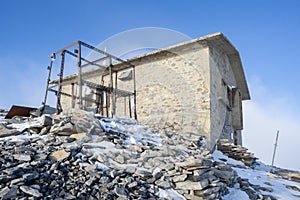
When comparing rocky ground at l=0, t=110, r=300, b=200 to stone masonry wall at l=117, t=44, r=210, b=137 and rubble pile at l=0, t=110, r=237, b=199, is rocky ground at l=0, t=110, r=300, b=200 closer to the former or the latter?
rubble pile at l=0, t=110, r=237, b=199

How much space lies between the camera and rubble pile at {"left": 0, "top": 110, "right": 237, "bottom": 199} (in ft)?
10.1

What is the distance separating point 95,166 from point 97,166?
60mm

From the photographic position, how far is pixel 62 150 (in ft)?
13.1

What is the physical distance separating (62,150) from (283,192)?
522 cm

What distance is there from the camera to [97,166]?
3.82 m

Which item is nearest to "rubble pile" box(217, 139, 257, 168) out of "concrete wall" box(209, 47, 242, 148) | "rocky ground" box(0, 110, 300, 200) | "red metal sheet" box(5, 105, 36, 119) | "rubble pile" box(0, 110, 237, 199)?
"concrete wall" box(209, 47, 242, 148)

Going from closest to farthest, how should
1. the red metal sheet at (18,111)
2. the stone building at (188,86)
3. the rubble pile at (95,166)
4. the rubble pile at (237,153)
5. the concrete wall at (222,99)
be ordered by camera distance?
the rubble pile at (95,166) < the red metal sheet at (18,111) < the rubble pile at (237,153) < the stone building at (188,86) < the concrete wall at (222,99)

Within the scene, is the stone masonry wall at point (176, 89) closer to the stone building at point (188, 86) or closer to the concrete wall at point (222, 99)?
the stone building at point (188, 86)

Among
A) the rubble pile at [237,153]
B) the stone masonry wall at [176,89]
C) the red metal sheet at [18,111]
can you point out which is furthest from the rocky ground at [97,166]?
the stone masonry wall at [176,89]

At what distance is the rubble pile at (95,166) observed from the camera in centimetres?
308

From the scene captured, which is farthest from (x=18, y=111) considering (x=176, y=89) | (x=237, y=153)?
(x=237, y=153)

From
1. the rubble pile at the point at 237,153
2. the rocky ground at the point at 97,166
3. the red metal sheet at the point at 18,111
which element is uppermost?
the red metal sheet at the point at 18,111

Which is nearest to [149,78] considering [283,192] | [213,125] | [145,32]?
[145,32]

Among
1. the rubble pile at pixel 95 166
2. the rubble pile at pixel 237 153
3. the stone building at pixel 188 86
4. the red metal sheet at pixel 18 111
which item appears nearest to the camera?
the rubble pile at pixel 95 166
